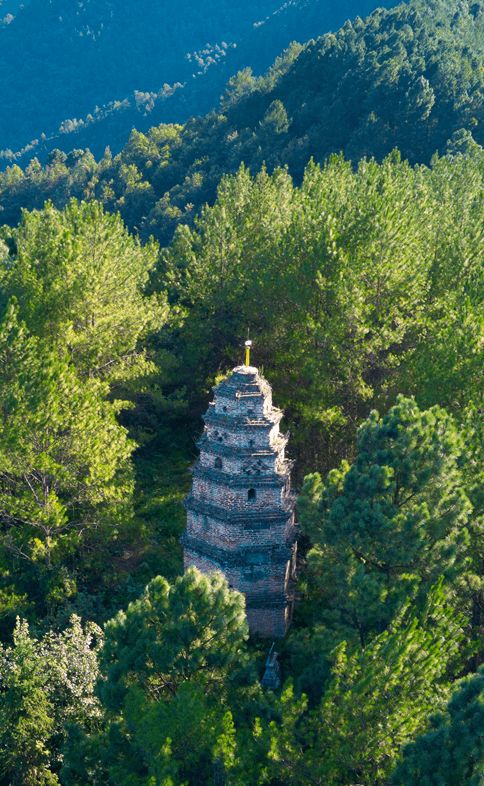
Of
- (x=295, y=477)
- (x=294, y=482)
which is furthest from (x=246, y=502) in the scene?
(x=295, y=477)

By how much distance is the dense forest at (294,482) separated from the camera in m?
22.6

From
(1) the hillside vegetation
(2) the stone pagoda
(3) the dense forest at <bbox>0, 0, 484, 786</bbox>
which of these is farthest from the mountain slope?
(2) the stone pagoda

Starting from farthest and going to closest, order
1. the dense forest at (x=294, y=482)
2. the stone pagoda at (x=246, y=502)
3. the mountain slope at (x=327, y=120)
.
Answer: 1. the mountain slope at (x=327, y=120)
2. the stone pagoda at (x=246, y=502)
3. the dense forest at (x=294, y=482)

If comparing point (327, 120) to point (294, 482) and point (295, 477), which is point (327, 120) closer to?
point (295, 477)

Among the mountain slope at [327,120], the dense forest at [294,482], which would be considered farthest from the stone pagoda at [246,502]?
the mountain slope at [327,120]

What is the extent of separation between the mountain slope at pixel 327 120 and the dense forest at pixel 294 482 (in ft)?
91.2

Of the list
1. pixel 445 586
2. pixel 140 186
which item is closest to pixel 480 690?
pixel 445 586

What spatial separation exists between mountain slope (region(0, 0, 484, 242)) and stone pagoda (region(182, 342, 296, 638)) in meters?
63.5

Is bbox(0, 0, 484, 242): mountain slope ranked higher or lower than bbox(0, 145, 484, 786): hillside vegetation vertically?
higher

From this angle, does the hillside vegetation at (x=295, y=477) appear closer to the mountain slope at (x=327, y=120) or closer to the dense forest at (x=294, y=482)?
the dense forest at (x=294, y=482)

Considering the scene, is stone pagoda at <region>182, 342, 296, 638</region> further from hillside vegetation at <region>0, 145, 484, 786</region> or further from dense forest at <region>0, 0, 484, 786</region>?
hillside vegetation at <region>0, 145, 484, 786</region>

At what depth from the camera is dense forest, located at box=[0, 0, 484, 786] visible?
74.2ft

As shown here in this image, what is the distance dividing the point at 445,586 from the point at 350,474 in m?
4.60

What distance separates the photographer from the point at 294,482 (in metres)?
40.2
